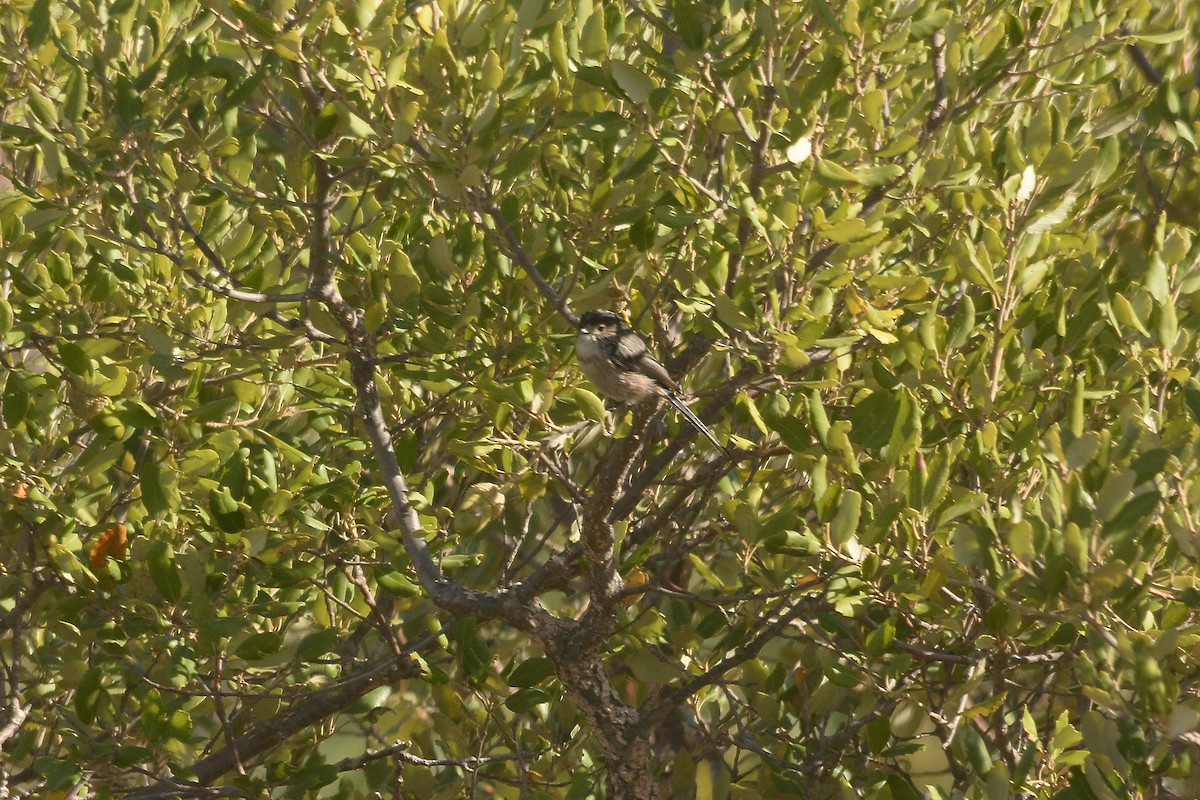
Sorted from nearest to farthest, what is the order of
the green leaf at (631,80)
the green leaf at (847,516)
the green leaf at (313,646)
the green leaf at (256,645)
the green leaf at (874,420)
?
1. the green leaf at (847,516)
2. the green leaf at (874,420)
3. the green leaf at (631,80)
4. the green leaf at (256,645)
5. the green leaf at (313,646)

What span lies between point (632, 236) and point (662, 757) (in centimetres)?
302

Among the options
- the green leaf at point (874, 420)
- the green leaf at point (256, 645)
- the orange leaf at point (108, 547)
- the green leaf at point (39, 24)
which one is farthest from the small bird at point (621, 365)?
the green leaf at point (39, 24)

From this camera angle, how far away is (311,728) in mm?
4816

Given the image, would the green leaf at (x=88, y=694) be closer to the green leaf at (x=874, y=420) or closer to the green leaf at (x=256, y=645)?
the green leaf at (x=256, y=645)

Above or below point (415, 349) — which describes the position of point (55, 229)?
above

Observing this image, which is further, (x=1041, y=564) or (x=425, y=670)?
(x=425, y=670)

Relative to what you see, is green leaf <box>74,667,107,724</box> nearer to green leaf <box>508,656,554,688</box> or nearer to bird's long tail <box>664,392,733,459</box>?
green leaf <box>508,656,554,688</box>

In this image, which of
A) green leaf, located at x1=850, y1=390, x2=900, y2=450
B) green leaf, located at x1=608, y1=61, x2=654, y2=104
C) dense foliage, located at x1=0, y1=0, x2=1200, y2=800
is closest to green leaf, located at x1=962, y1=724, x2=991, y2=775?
dense foliage, located at x1=0, y1=0, x2=1200, y2=800

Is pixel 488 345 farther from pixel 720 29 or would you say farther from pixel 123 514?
pixel 123 514

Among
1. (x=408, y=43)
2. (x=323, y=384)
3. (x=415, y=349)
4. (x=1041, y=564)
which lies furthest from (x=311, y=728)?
(x=1041, y=564)

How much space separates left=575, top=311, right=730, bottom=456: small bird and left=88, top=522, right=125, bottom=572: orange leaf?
5.44ft

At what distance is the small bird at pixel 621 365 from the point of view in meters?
4.04

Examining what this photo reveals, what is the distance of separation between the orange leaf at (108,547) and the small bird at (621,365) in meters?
1.66

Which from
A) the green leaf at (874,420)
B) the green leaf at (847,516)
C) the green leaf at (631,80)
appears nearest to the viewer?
the green leaf at (847,516)
